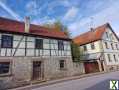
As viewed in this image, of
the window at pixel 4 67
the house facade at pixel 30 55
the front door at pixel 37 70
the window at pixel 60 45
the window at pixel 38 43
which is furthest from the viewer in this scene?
the window at pixel 60 45

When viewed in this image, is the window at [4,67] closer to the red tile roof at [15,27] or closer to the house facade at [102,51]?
the red tile roof at [15,27]

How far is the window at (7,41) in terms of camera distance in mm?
14248

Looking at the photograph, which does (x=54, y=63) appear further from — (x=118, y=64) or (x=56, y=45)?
(x=118, y=64)

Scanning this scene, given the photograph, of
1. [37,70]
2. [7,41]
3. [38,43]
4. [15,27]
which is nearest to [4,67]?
[7,41]

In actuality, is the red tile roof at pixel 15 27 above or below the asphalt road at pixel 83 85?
above

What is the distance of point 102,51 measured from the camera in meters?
26.5

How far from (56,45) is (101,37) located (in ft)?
41.6

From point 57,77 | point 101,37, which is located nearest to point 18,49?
point 57,77

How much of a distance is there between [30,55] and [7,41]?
3.26 m

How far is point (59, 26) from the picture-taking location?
36.3m

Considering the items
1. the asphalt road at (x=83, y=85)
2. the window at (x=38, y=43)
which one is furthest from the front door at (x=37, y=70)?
the asphalt road at (x=83, y=85)

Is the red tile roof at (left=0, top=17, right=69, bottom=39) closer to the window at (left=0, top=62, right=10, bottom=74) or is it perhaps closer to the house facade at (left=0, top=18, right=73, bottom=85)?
the house facade at (left=0, top=18, right=73, bottom=85)

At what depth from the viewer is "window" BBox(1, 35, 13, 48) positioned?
1425 cm

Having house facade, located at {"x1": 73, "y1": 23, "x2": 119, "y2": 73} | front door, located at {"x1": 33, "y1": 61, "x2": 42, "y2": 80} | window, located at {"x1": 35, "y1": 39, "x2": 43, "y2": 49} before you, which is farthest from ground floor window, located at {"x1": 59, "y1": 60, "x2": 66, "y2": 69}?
house facade, located at {"x1": 73, "y1": 23, "x2": 119, "y2": 73}
